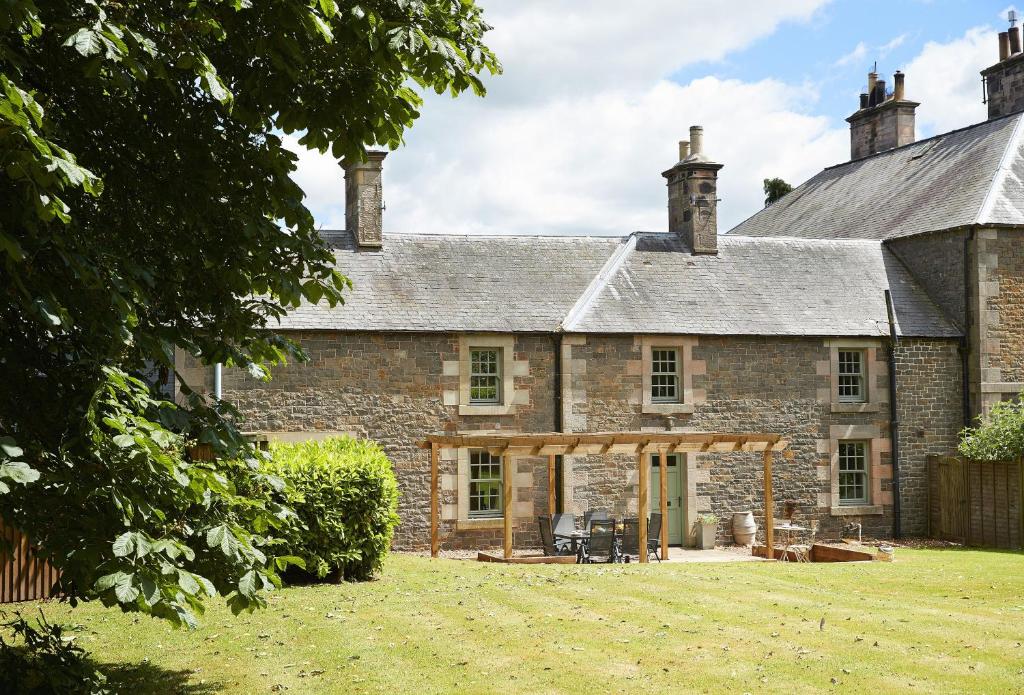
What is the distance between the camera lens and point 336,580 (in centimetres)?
1442

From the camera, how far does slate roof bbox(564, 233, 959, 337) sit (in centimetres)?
2133

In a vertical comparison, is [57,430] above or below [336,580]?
above

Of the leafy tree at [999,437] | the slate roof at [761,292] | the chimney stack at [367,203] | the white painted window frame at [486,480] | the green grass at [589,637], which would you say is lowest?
the green grass at [589,637]

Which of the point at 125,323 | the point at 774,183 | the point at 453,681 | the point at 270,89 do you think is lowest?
the point at 453,681

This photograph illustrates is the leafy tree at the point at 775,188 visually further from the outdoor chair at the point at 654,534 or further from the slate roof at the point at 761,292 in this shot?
the outdoor chair at the point at 654,534

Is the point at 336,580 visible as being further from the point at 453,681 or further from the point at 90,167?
the point at 90,167

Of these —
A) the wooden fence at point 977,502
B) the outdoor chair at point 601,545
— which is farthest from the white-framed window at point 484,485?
the wooden fence at point 977,502

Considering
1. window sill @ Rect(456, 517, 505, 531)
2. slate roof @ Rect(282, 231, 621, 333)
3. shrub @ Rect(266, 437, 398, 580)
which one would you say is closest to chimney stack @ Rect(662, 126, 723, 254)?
slate roof @ Rect(282, 231, 621, 333)

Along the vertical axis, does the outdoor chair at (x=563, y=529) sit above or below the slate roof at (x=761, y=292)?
below

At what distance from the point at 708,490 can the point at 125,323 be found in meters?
16.4

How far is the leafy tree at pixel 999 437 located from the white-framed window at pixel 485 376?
916 centimetres

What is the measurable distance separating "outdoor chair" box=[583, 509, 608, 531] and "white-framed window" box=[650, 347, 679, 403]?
246 cm

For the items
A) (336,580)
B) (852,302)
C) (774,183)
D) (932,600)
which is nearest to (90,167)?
(336,580)

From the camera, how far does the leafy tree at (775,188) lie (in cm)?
3900
